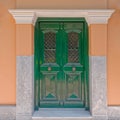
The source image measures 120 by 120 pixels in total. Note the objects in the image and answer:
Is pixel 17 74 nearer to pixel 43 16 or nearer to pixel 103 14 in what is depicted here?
pixel 43 16

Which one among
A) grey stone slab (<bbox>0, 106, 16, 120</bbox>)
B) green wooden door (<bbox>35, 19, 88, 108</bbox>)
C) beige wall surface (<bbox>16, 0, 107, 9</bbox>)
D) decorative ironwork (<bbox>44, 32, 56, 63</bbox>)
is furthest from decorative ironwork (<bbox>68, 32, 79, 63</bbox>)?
grey stone slab (<bbox>0, 106, 16, 120</bbox>)

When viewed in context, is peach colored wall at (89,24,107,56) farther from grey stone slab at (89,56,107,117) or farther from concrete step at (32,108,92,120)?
concrete step at (32,108,92,120)

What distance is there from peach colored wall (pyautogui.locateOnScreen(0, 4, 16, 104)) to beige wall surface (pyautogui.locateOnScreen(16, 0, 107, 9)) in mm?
641

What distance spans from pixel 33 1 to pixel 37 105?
9.24ft

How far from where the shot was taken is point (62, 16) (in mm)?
8023

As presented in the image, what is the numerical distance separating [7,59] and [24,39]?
0.71m

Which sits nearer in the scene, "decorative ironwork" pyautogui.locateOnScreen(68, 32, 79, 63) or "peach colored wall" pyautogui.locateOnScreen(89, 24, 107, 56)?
"peach colored wall" pyautogui.locateOnScreen(89, 24, 107, 56)

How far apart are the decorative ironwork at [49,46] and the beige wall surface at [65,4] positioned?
898 millimetres

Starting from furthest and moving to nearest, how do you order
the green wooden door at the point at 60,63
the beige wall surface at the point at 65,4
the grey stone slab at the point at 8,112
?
the green wooden door at the point at 60,63 < the grey stone slab at the point at 8,112 < the beige wall surface at the point at 65,4

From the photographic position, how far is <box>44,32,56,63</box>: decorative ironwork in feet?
27.5

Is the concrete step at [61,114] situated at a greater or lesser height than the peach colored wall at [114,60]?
lesser

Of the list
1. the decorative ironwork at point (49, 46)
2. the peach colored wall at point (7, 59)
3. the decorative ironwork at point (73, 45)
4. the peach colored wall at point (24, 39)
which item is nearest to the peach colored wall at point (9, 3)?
the peach colored wall at point (7, 59)

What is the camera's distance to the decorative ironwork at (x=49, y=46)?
329 inches

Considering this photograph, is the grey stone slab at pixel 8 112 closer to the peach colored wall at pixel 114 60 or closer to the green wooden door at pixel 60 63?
the green wooden door at pixel 60 63
